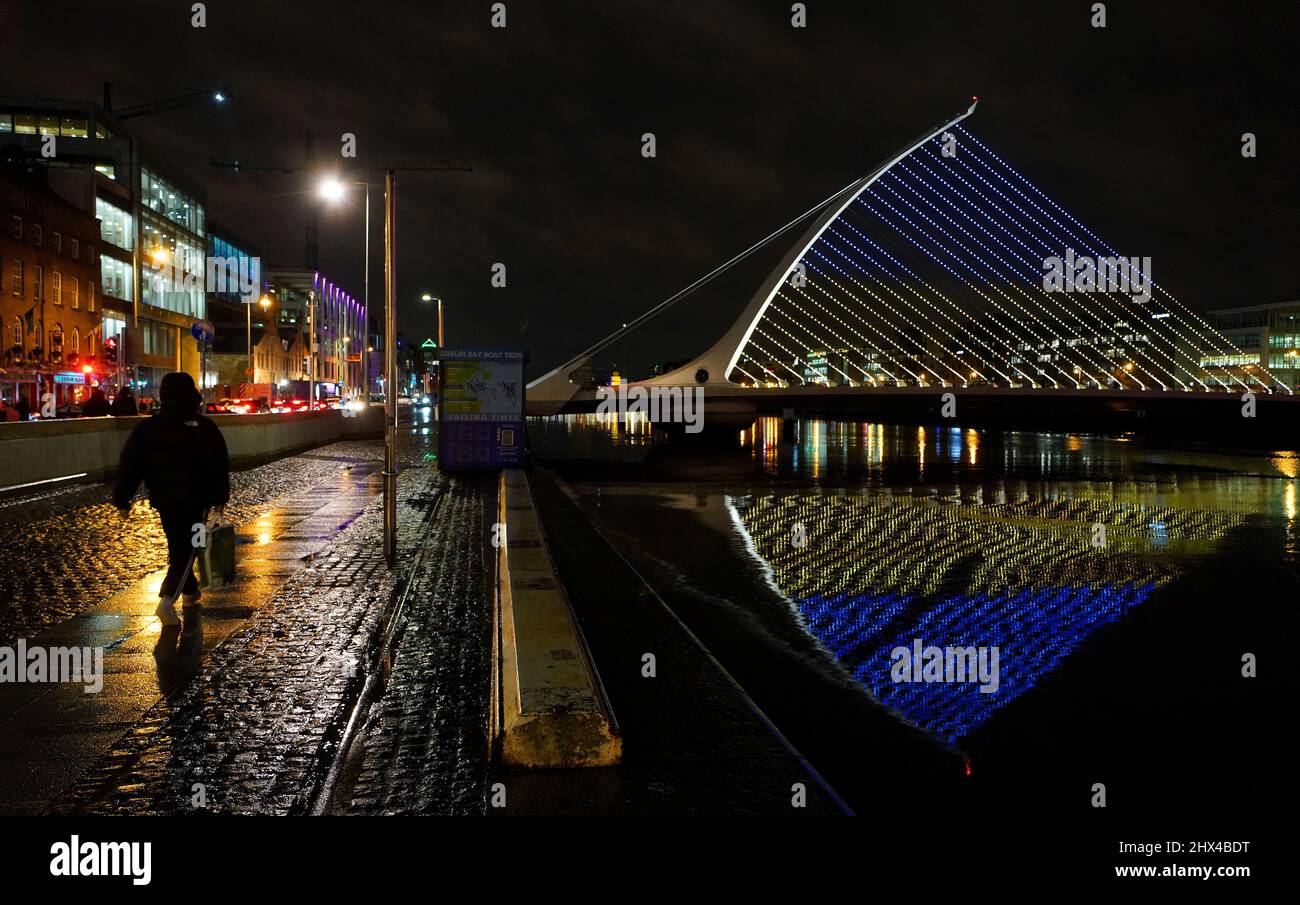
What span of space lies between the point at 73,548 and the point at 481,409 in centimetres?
1342

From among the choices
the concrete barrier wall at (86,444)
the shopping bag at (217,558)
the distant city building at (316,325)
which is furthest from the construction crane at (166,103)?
the shopping bag at (217,558)

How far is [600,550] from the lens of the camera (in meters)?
12.9

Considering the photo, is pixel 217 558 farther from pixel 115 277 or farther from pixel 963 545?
pixel 115 277

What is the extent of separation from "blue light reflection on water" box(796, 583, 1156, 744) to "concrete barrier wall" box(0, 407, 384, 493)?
48.6 feet

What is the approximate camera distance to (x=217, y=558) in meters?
9.30

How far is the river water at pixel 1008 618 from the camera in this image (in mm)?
5715

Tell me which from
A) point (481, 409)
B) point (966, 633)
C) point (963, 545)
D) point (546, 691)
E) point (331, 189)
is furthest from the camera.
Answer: point (481, 409)

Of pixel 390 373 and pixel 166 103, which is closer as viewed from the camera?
pixel 390 373

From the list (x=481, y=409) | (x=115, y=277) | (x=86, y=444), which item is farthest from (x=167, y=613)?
(x=115, y=277)

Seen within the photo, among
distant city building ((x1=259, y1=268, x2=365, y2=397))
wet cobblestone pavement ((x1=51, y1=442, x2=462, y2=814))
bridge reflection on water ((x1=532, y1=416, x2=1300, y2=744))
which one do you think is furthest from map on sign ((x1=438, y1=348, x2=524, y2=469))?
distant city building ((x1=259, y1=268, x2=365, y2=397))

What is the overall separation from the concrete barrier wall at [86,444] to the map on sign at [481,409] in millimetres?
5007

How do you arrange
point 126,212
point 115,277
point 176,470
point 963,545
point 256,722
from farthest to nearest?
point 126,212, point 115,277, point 963,545, point 176,470, point 256,722

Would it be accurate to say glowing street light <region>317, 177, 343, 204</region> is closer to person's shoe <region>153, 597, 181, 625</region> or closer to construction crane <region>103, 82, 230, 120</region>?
person's shoe <region>153, 597, 181, 625</region>

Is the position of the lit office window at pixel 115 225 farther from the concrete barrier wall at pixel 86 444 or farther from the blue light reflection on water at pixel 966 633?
the blue light reflection on water at pixel 966 633
